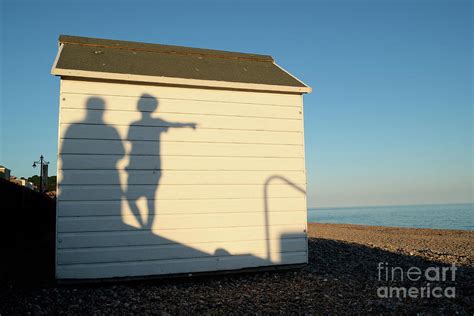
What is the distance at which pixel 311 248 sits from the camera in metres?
11.7

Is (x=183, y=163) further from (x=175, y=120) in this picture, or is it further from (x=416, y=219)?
(x=416, y=219)

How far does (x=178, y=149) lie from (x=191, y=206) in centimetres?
105

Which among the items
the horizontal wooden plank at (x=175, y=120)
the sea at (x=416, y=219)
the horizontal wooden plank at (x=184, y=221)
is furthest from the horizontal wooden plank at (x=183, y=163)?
the sea at (x=416, y=219)

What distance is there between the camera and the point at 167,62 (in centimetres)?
812

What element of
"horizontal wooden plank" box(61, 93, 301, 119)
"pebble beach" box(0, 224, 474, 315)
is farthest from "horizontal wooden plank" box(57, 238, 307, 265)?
"horizontal wooden plank" box(61, 93, 301, 119)

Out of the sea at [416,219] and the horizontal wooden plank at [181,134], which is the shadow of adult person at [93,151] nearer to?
the horizontal wooden plank at [181,134]

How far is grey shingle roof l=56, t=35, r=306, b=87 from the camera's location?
712 cm

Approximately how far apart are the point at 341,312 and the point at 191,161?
3.54 meters

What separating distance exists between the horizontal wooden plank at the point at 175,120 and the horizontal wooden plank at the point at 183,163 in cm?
58

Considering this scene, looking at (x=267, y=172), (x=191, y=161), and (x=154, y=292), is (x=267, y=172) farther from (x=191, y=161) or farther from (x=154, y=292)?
(x=154, y=292)

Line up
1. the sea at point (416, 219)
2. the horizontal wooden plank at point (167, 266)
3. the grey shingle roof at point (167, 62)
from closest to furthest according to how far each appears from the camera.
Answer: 1. the horizontal wooden plank at point (167, 266)
2. the grey shingle roof at point (167, 62)
3. the sea at point (416, 219)

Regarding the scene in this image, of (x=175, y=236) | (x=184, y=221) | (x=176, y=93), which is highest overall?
(x=176, y=93)

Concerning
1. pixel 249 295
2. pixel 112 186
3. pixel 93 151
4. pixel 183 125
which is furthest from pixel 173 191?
pixel 249 295

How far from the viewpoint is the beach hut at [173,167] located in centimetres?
645
